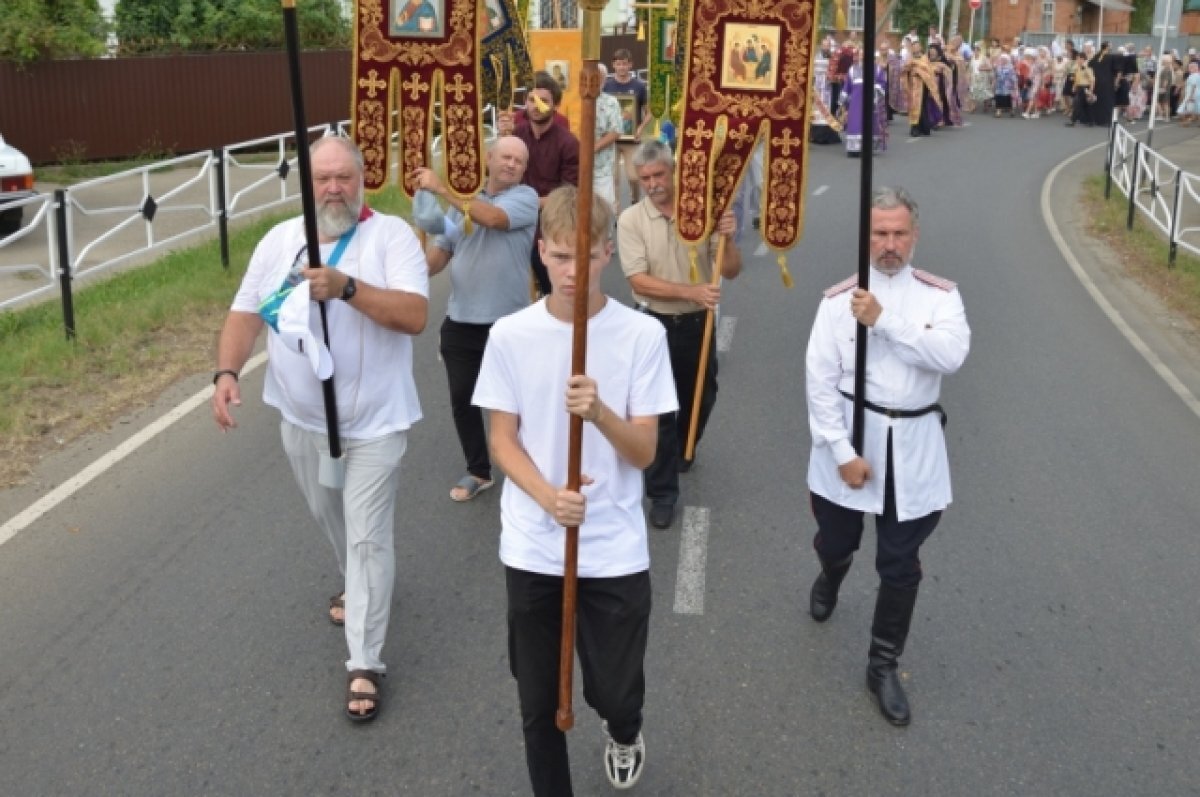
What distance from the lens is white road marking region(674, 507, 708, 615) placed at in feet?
17.3

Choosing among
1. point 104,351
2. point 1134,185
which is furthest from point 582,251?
point 1134,185

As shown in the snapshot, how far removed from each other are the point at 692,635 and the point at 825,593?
0.55 m

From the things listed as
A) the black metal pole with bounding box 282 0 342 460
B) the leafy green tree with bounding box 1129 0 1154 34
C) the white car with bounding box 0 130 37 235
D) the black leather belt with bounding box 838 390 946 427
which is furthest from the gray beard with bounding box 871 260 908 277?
the leafy green tree with bounding box 1129 0 1154 34

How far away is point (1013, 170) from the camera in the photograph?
21.8 m

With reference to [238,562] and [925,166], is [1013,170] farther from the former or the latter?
[238,562]

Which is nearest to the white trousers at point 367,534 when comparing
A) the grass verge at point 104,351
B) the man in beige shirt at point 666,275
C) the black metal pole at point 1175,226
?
the man in beige shirt at point 666,275

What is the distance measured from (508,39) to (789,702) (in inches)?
157

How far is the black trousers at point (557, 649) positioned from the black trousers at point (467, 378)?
2670 millimetres

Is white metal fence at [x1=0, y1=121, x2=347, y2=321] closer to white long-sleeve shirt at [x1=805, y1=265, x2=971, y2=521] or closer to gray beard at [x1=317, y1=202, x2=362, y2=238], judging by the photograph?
gray beard at [x1=317, y1=202, x2=362, y2=238]

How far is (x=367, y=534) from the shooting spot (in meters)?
4.39

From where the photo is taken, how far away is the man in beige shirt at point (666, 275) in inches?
235

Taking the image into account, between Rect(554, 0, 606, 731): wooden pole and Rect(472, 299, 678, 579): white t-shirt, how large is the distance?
8cm

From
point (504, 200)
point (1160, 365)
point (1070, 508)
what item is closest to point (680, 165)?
point (504, 200)

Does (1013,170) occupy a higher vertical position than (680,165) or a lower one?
lower
